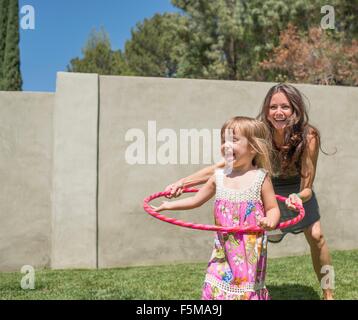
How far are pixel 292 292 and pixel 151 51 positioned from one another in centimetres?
2479

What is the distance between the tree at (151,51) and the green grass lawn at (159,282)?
22118 mm

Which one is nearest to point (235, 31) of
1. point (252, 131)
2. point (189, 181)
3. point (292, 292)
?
point (292, 292)

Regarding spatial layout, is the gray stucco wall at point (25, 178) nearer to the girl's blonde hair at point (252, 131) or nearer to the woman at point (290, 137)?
the woman at point (290, 137)

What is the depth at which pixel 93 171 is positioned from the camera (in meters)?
5.87

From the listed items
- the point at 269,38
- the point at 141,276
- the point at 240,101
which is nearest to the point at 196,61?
the point at 269,38

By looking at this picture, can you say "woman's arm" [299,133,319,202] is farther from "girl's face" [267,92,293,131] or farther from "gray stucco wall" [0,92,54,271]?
"gray stucco wall" [0,92,54,271]

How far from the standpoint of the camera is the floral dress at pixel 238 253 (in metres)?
2.66

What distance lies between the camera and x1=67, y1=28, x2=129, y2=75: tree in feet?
91.6

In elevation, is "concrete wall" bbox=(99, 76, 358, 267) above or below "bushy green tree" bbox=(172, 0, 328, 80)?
below

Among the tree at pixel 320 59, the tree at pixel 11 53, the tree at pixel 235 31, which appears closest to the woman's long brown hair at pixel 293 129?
the tree at pixel 11 53

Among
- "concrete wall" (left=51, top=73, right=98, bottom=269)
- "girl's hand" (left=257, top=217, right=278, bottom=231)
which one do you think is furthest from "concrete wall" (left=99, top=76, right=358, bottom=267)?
"girl's hand" (left=257, top=217, right=278, bottom=231)

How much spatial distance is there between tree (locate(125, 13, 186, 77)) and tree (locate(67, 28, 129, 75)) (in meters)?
0.75
